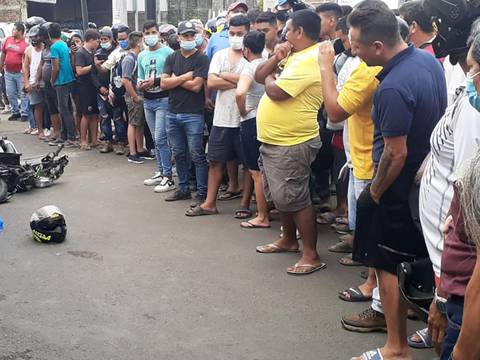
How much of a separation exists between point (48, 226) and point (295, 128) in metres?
2.43

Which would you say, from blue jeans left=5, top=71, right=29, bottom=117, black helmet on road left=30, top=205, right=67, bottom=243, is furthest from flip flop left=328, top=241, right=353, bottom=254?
blue jeans left=5, top=71, right=29, bottom=117

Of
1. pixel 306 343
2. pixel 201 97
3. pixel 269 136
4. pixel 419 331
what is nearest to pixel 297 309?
pixel 306 343

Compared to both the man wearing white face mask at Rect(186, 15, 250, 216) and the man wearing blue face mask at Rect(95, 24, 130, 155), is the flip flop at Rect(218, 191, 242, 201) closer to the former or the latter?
the man wearing white face mask at Rect(186, 15, 250, 216)

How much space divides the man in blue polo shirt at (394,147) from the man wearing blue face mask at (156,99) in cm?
444

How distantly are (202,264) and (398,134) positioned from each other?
2404 millimetres

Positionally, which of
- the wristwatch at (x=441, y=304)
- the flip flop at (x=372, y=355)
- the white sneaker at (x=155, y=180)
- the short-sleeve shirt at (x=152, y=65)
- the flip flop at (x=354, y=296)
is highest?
the short-sleeve shirt at (x=152, y=65)

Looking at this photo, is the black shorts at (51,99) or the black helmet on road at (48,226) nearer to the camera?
the black helmet on road at (48,226)

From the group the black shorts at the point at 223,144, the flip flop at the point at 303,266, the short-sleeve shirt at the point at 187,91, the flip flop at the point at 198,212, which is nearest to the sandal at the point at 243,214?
the flip flop at the point at 198,212

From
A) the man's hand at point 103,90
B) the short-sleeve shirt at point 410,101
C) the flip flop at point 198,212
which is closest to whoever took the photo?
the short-sleeve shirt at point 410,101

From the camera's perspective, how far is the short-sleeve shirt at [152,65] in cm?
798

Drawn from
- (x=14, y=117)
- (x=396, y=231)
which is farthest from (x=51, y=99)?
(x=396, y=231)

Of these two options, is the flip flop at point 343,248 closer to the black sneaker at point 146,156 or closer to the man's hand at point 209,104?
the man's hand at point 209,104

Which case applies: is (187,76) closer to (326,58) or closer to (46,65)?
(326,58)

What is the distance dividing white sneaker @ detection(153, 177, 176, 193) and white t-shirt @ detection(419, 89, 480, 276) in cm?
508
